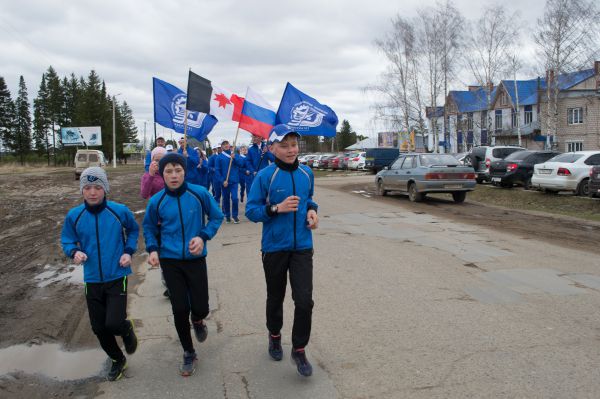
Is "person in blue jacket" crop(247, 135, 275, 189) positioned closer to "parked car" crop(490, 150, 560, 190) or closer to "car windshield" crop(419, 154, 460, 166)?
"car windshield" crop(419, 154, 460, 166)

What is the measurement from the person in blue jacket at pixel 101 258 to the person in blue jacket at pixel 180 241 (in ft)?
0.82

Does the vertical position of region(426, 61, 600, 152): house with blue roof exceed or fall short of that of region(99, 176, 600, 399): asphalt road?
it exceeds it

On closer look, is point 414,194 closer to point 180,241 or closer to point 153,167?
point 153,167

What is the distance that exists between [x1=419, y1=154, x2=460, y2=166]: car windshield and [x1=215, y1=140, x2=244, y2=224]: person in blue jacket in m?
6.36

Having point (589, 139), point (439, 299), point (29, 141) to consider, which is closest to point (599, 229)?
point (439, 299)

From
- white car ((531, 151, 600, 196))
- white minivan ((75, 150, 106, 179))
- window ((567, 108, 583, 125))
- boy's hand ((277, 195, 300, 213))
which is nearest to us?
boy's hand ((277, 195, 300, 213))

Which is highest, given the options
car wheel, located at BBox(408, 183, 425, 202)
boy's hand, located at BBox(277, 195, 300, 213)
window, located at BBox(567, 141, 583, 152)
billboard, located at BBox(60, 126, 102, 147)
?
billboard, located at BBox(60, 126, 102, 147)

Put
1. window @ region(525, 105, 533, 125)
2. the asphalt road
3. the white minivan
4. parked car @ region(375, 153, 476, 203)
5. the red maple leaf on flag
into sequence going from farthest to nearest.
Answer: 1. window @ region(525, 105, 533, 125)
2. the white minivan
3. parked car @ region(375, 153, 476, 203)
4. the red maple leaf on flag
5. the asphalt road

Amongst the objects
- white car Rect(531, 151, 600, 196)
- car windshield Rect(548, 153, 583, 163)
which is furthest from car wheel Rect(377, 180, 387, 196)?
car windshield Rect(548, 153, 583, 163)

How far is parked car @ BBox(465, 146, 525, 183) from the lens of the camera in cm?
2264

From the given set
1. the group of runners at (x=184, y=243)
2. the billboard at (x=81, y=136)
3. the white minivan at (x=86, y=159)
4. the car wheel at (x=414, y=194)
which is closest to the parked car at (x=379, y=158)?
the white minivan at (x=86, y=159)

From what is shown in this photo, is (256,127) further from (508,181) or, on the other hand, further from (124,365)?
(508,181)

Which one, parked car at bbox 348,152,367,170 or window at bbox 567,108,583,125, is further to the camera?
window at bbox 567,108,583,125

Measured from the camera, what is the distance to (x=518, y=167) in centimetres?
1986
